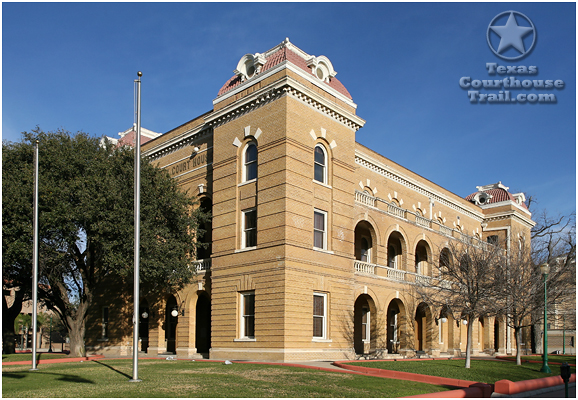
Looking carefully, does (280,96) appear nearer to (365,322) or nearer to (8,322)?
(365,322)

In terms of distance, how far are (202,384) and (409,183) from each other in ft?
96.2

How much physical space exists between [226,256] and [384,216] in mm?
10769

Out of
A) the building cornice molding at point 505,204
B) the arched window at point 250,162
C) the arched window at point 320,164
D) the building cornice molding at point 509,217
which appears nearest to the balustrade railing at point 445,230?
the building cornice molding at point 509,217

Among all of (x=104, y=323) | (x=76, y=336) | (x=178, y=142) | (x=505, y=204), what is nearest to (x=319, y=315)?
(x=76, y=336)

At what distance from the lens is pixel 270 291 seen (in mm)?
24922

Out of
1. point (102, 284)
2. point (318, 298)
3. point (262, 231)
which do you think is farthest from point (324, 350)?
point (102, 284)

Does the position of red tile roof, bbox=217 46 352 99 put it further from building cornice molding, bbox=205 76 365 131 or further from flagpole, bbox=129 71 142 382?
flagpole, bbox=129 71 142 382

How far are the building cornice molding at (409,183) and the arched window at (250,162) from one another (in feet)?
31.8

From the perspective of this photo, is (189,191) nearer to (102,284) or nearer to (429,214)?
(102,284)

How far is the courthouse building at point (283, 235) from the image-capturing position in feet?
82.7

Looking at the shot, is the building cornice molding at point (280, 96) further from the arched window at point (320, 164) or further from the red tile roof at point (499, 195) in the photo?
the red tile roof at point (499, 195)

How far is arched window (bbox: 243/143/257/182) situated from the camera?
2777 centimetres

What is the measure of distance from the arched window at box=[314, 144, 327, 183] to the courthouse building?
0.17ft

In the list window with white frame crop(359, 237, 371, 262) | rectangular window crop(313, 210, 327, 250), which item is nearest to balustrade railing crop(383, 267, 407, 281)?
window with white frame crop(359, 237, 371, 262)
